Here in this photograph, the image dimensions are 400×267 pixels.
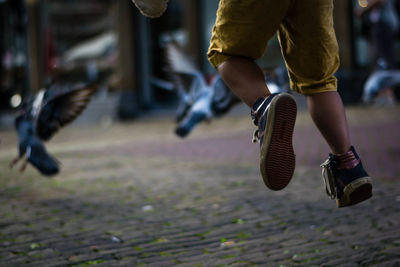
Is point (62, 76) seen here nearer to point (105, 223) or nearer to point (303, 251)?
point (105, 223)

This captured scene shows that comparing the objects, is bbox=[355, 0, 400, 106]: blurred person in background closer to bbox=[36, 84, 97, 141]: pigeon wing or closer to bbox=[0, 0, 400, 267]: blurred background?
bbox=[0, 0, 400, 267]: blurred background

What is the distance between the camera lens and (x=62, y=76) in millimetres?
16625

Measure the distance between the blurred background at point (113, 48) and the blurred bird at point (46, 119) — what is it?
8.71 metres

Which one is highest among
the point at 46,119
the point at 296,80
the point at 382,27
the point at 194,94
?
the point at 296,80

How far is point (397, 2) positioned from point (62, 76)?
8874 millimetres

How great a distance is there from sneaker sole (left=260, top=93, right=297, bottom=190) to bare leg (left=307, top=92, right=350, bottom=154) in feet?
0.64

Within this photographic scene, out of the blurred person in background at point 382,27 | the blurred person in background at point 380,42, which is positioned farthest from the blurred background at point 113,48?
the blurred person in background at point 382,27

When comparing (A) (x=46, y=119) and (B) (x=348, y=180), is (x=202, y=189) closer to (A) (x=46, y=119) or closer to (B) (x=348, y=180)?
(A) (x=46, y=119)

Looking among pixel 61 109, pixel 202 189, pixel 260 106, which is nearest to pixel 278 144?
pixel 260 106

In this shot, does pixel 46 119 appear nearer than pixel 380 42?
Yes

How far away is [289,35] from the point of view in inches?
97.6

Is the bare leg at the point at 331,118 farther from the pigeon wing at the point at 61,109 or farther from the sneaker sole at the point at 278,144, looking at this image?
the pigeon wing at the point at 61,109

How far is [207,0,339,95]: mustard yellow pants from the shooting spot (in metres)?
2.31

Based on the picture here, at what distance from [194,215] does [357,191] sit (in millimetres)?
1383
